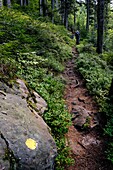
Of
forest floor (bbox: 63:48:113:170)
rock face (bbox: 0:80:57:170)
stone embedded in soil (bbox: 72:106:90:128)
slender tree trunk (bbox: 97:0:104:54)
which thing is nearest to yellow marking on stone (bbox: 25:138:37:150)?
rock face (bbox: 0:80:57:170)

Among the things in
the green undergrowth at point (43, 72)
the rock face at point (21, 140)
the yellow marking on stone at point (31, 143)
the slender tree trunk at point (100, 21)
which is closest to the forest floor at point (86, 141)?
the green undergrowth at point (43, 72)

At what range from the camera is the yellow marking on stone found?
355cm

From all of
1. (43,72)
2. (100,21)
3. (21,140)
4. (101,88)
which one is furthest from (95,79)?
(100,21)

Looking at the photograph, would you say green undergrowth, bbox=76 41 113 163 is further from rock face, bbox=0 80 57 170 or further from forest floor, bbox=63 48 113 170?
rock face, bbox=0 80 57 170

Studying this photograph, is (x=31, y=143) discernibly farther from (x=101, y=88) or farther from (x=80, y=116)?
(x=101, y=88)

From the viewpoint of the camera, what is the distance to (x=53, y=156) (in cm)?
385

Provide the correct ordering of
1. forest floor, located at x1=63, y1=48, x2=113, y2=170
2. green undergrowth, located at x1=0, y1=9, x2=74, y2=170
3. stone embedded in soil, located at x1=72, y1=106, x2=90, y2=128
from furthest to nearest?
stone embedded in soil, located at x1=72, y1=106, x2=90, y2=128 < green undergrowth, located at x1=0, y1=9, x2=74, y2=170 < forest floor, located at x1=63, y1=48, x2=113, y2=170

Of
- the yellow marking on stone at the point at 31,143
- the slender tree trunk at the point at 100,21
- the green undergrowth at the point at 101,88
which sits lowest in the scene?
the green undergrowth at the point at 101,88

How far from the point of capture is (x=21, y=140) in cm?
354

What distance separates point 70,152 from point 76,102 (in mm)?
2854

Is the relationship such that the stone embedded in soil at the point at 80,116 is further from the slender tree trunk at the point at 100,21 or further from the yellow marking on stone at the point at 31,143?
the slender tree trunk at the point at 100,21

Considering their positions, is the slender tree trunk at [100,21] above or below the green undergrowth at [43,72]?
above

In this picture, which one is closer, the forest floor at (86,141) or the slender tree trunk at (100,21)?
the forest floor at (86,141)

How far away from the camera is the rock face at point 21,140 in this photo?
10.7ft
